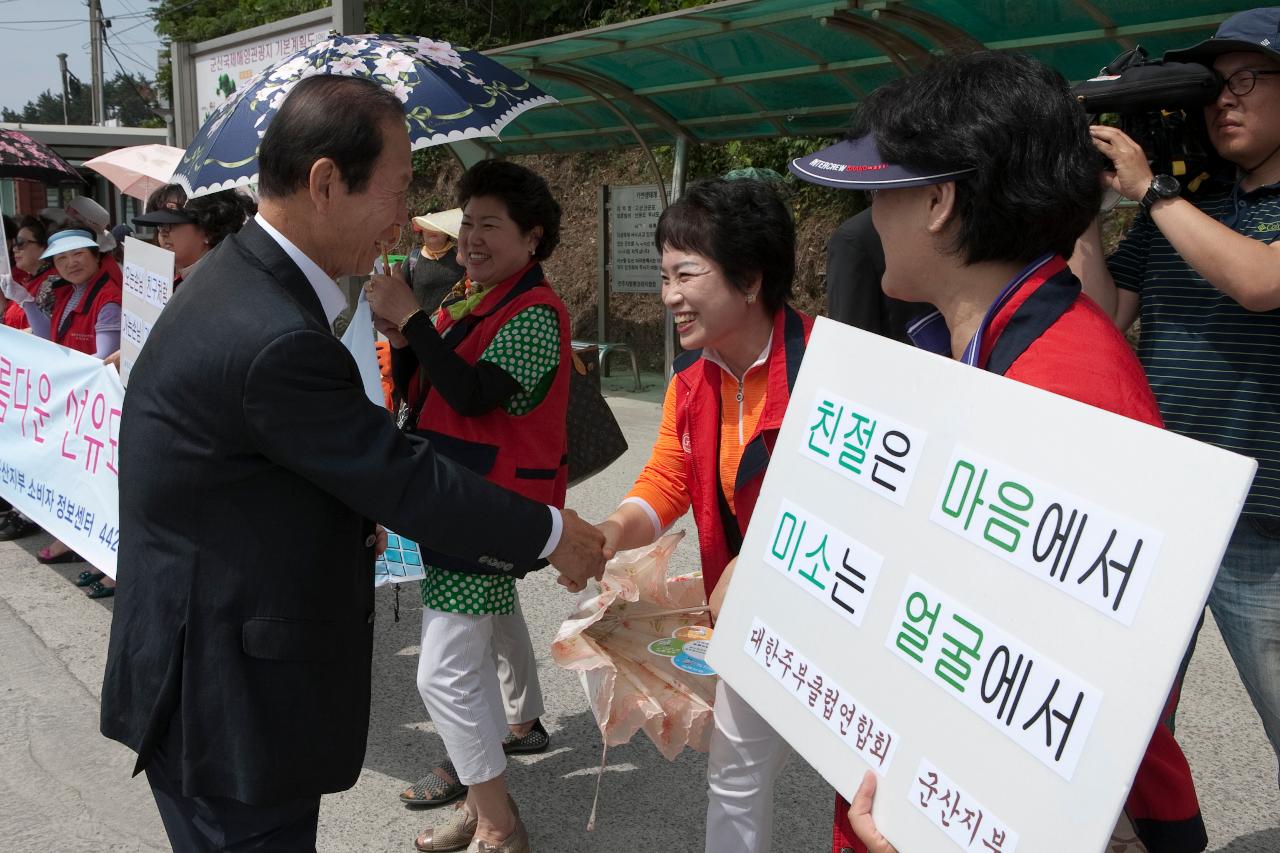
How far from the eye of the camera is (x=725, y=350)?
98.2 inches

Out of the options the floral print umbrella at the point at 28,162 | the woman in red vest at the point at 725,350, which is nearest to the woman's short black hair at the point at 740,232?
the woman in red vest at the point at 725,350

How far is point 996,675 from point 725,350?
4.55 ft

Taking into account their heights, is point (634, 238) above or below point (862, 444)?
below

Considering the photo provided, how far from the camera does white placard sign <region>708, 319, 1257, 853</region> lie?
1057 mm

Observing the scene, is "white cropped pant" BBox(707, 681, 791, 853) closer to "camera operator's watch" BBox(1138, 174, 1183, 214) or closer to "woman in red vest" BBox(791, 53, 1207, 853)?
"woman in red vest" BBox(791, 53, 1207, 853)

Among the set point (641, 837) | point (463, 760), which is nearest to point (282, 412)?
point (463, 760)

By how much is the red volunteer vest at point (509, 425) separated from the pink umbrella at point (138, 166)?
486 centimetres

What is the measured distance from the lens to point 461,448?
2.94 meters

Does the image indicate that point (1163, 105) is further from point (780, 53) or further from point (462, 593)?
point (780, 53)

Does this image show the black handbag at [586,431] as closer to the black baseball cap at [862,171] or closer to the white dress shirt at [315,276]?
the white dress shirt at [315,276]

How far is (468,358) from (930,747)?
2000mm

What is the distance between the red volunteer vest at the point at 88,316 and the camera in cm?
556

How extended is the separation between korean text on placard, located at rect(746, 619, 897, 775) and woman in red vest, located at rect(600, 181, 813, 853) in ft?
2.12

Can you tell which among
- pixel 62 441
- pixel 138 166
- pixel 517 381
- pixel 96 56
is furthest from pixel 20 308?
pixel 96 56
